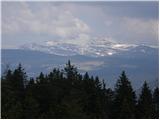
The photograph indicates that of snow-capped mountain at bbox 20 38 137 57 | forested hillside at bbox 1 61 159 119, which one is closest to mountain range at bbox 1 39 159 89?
snow-capped mountain at bbox 20 38 137 57

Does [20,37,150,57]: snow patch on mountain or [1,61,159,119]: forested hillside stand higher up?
[20,37,150,57]: snow patch on mountain

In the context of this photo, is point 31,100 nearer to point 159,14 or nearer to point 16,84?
point 16,84

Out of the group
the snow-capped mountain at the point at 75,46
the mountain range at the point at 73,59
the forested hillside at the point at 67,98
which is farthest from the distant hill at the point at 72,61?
the forested hillside at the point at 67,98

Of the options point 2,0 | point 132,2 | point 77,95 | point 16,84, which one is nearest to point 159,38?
point 132,2

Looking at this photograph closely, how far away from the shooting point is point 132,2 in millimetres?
3807

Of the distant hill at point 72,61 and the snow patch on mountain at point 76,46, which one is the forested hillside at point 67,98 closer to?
the distant hill at point 72,61

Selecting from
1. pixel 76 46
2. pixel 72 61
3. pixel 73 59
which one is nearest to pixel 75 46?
pixel 76 46

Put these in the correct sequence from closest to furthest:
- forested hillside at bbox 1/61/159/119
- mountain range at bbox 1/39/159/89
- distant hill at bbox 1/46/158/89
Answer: distant hill at bbox 1/46/158/89, mountain range at bbox 1/39/159/89, forested hillside at bbox 1/61/159/119

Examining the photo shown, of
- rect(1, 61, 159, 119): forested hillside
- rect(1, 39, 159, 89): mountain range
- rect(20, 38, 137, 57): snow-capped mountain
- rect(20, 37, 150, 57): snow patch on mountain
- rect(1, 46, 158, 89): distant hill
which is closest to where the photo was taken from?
rect(1, 46, 158, 89): distant hill

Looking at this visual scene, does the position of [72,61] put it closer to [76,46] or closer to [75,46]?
[76,46]

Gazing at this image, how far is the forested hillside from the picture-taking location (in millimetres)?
5422

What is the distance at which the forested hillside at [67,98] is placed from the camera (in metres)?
5.42

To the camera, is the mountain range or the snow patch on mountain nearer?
the mountain range

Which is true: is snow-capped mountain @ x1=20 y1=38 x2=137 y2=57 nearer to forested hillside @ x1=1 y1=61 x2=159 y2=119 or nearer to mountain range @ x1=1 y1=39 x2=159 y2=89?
mountain range @ x1=1 y1=39 x2=159 y2=89
